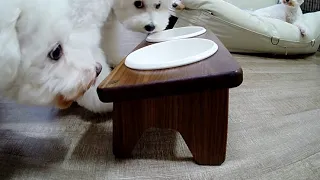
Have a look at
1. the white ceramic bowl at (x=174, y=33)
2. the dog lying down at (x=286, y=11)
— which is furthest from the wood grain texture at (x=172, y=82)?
the dog lying down at (x=286, y=11)

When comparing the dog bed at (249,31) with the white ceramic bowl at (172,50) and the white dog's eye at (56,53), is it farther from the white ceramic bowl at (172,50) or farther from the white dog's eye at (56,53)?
the white dog's eye at (56,53)

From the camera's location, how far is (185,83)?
2.02 ft

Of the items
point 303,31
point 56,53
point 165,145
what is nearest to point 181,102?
point 165,145

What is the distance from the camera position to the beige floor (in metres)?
0.67

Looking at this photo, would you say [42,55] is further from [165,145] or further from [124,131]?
[165,145]

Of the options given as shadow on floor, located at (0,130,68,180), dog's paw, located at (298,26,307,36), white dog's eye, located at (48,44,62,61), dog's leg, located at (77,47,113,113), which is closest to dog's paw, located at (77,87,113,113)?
dog's leg, located at (77,47,113,113)

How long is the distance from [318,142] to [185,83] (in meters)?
0.38

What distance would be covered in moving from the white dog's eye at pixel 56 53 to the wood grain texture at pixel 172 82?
11 cm

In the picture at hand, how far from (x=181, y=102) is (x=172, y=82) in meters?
0.05

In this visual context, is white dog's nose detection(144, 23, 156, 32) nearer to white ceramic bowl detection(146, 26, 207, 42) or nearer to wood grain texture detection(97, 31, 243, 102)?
white ceramic bowl detection(146, 26, 207, 42)

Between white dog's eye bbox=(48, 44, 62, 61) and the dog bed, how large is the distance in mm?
1076

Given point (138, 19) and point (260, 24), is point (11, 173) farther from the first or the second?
point (260, 24)

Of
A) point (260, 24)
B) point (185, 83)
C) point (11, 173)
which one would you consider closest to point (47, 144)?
point (11, 173)

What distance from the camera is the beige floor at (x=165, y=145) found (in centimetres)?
67
